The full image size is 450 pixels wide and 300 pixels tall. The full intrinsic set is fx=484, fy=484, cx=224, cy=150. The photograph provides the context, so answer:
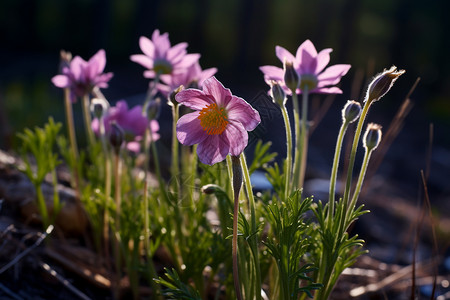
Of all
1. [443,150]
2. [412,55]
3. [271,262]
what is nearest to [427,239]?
[271,262]

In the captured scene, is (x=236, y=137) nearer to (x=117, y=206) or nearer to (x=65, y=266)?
(x=117, y=206)

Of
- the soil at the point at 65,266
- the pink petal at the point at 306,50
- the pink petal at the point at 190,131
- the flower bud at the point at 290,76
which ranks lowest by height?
the soil at the point at 65,266

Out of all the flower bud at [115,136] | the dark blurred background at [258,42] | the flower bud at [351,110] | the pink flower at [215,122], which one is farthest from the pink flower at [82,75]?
the dark blurred background at [258,42]

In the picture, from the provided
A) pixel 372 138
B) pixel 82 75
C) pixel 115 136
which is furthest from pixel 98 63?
pixel 372 138

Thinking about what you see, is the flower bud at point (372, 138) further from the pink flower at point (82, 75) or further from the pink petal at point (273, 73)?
the pink flower at point (82, 75)

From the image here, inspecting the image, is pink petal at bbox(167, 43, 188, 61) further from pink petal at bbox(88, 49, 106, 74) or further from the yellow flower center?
the yellow flower center

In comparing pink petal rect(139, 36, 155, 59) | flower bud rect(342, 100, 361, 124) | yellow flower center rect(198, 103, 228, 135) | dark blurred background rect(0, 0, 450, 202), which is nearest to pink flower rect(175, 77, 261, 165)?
yellow flower center rect(198, 103, 228, 135)

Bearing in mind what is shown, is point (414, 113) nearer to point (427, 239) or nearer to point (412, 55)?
point (412, 55)
